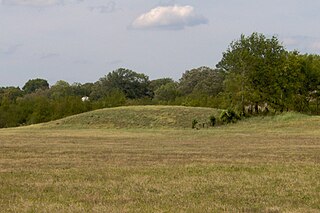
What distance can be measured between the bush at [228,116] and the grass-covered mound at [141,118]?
2.37 meters

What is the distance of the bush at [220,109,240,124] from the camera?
63.2 m

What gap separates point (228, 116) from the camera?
63562 millimetres

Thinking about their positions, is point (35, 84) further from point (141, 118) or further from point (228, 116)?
point (228, 116)

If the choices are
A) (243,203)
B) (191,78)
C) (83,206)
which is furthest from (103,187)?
(191,78)

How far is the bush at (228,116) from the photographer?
207 ft

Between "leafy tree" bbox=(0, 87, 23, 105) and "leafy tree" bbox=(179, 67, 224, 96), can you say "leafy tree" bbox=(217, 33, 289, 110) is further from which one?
"leafy tree" bbox=(0, 87, 23, 105)

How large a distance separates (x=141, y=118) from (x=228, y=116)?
11.0 metres

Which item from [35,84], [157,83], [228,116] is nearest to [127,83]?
[157,83]

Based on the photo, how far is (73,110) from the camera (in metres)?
94.0

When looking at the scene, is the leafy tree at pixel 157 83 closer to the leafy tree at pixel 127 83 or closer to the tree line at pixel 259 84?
the leafy tree at pixel 127 83

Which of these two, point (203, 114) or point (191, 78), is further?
point (191, 78)

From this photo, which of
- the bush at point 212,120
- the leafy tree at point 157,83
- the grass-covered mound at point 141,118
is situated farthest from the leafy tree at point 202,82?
the bush at point 212,120

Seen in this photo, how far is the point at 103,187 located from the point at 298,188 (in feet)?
15.1

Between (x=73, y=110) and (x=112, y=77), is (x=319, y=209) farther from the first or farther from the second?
(x=112, y=77)
